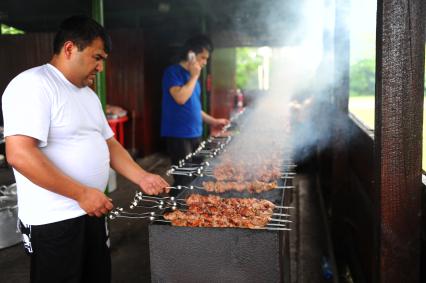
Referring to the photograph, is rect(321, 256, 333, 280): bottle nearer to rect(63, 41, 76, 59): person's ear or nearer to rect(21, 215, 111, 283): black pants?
rect(21, 215, 111, 283): black pants

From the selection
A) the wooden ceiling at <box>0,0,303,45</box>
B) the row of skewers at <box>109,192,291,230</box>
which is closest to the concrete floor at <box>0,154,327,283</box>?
the row of skewers at <box>109,192,291,230</box>

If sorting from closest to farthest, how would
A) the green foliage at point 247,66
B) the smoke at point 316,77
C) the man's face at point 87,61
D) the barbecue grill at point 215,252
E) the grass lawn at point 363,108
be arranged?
the barbecue grill at point 215,252 < the man's face at point 87,61 < the grass lawn at point 363,108 < the smoke at point 316,77 < the green foliage at point 247,66

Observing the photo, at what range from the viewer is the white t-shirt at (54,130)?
8.64 ft

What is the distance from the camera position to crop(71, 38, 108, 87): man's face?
2.91 m

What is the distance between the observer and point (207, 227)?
2895 millimetres

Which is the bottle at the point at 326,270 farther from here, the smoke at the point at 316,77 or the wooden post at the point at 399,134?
the wooden post at the point at 399,134

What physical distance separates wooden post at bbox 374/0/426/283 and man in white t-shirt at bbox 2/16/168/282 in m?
1.81

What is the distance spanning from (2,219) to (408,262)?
4812mm

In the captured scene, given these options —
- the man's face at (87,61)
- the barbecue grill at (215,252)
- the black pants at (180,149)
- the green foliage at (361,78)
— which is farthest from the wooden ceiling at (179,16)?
the barbecue grill at (215,252)

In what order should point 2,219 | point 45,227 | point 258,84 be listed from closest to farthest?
point 45,227
point 2,219
point 258,84

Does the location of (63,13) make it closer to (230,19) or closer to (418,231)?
(230,19)

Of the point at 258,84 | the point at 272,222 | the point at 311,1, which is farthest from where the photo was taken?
the point at 258,84

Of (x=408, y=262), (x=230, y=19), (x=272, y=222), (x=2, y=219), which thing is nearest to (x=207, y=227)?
(x=272, y=222)

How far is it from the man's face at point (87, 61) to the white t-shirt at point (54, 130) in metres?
0.09
